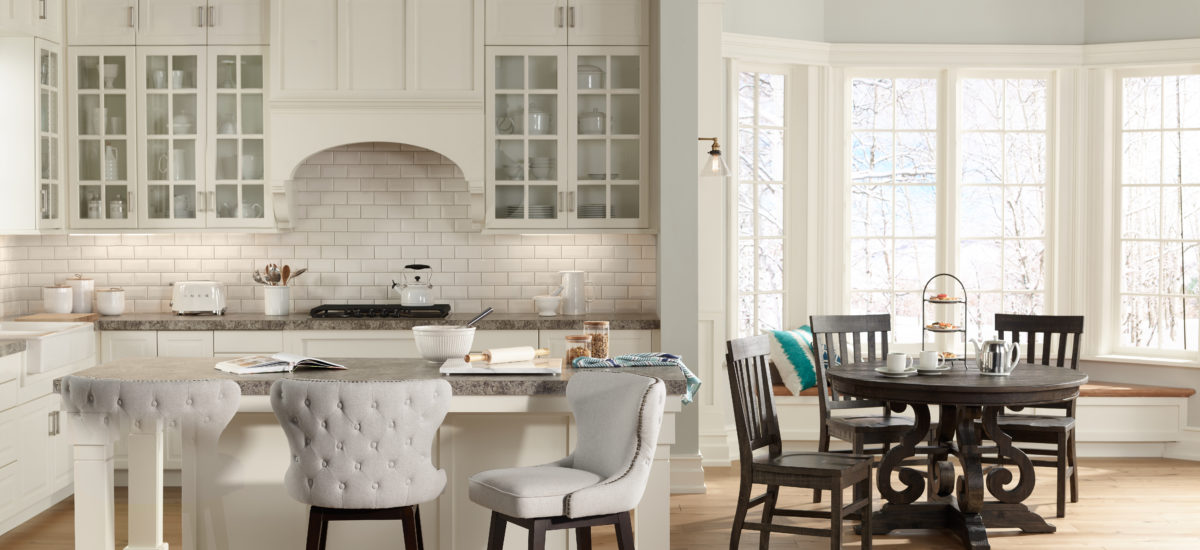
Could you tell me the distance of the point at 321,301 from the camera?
20.1 feet

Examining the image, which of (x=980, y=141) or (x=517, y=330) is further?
Result: (x=980, y=141)

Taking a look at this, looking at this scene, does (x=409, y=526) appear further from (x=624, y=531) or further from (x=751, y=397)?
(x=751, y=397)

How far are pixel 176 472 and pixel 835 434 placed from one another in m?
3.48

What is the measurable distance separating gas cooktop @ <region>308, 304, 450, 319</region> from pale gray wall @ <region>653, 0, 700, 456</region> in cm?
128

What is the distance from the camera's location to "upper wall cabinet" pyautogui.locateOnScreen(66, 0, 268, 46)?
566 centimetres

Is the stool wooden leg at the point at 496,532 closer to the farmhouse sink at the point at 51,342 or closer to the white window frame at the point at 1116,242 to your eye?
the farmhouse sink at the point at 51,342

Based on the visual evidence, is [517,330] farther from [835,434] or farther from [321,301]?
[835,434]

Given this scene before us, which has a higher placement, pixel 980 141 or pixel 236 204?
pixel 980 141

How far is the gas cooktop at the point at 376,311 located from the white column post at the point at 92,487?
240 cm

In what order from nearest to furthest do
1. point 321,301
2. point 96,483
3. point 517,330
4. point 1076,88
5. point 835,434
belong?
point 96,483 → point 835,434 → point 517,330 → point 321,301 → point 1076,88

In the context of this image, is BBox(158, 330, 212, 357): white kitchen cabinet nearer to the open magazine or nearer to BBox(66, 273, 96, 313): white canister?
BBox(66, 273, 96, 313): white canister

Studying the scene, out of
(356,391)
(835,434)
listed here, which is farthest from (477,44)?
(356,391)

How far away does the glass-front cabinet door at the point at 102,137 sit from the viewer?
224 inches

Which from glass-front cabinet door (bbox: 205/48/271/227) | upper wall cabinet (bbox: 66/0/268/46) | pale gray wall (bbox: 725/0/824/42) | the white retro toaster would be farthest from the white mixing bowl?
pale gray wall (bbox: 725/0/824/42)
